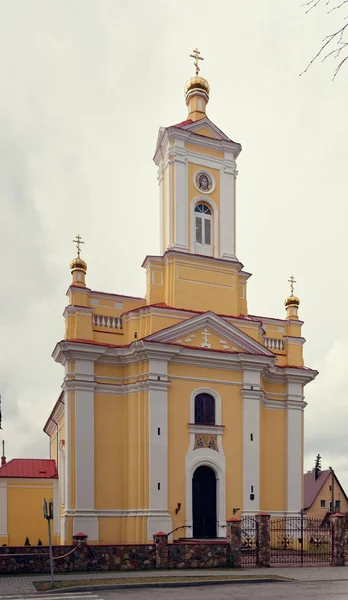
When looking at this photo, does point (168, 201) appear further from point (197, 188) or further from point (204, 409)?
point (204, 409)

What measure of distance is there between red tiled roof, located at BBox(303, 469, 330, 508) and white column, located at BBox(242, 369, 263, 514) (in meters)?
33.7

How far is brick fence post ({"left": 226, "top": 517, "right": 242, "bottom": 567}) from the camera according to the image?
2064 centimetres

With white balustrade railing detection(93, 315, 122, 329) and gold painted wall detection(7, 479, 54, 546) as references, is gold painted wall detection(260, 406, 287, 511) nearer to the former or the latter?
white balustrade railing detection(93, 315, 122, 329)

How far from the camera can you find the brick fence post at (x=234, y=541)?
2064 centimetres

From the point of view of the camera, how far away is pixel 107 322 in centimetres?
2816

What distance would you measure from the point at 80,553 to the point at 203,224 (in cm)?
1608

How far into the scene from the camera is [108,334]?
28.0 metres

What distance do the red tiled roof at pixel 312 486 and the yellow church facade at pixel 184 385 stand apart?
106 feet

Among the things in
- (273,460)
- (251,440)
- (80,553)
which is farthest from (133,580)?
(273,460)

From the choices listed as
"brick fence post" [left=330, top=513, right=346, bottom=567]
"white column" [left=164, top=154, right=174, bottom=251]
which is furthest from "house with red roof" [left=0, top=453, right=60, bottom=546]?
"brick fence post" [left=330, top=513, right=346, bottom=567]

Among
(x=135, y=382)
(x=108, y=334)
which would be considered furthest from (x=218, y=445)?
(x=108, y=334)

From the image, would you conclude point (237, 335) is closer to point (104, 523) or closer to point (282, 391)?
point (282, 391)

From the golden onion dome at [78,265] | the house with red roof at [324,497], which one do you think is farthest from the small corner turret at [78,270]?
the house with red roof at [324,497]

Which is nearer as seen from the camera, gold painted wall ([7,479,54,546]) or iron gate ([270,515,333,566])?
iron gate ([270,515,333,566])
